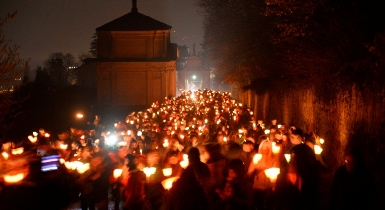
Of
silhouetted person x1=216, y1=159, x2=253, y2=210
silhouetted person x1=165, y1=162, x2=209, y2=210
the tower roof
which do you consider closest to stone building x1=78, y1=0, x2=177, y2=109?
the tower roof

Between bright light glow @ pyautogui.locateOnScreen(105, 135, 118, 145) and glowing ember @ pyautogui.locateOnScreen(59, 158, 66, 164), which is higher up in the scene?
glowing ember @ pyautogui.locateOnScreen(59, 158, 66, 164)

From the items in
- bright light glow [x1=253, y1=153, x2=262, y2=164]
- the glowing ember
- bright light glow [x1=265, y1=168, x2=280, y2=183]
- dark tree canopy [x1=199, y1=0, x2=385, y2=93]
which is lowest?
the glowing ember

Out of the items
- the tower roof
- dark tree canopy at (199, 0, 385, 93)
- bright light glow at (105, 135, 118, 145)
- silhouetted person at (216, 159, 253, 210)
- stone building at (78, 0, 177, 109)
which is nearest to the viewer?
silhouetted person at (216, 159, 253, 210)

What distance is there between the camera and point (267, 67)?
25.0 m

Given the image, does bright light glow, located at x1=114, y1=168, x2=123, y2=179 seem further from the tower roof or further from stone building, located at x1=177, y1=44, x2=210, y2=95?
stone building, located at x1=177, y1=44, x2=210, y2=95

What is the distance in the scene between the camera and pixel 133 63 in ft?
162

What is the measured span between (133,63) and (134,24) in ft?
14.5

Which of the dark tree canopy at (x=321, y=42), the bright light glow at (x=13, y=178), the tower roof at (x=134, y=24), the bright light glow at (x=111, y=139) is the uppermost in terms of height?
the tower roof at (x=134, y=24)

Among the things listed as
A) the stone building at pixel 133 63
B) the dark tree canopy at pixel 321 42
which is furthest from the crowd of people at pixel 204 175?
the stone building at pixel 133 63

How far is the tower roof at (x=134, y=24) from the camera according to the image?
5056cm

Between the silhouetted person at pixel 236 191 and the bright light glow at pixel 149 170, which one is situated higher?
the silhouetted person at pixel 236 191

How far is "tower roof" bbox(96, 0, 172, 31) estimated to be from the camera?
166ft

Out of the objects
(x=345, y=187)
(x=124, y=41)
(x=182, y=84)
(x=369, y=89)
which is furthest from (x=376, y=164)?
(x=182, y=84)

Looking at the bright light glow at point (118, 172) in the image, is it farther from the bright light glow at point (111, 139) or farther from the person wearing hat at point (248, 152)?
the bright light glow at point (111, 139)
